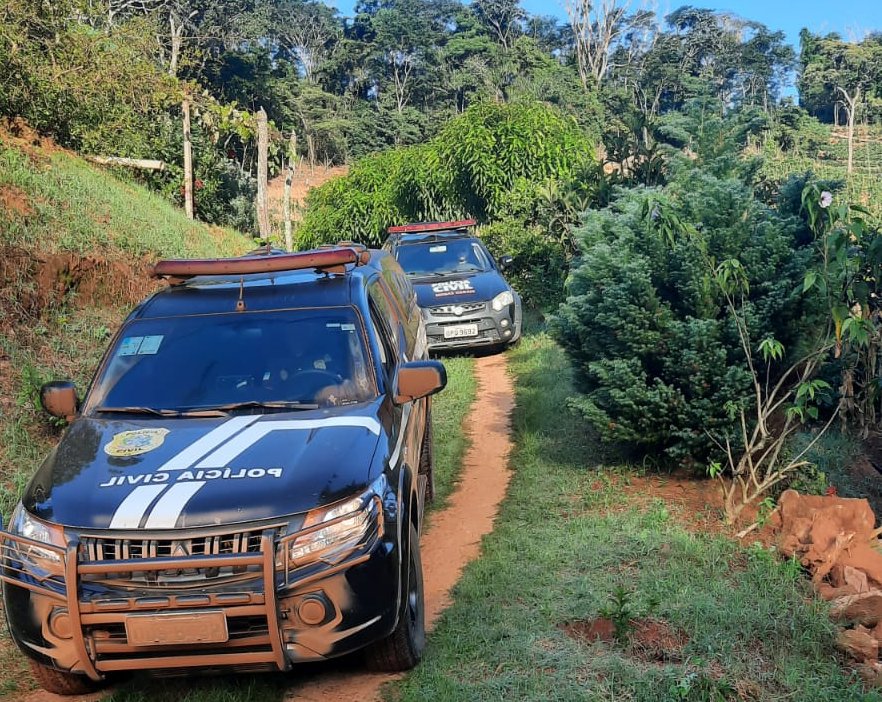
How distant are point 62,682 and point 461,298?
9.03m

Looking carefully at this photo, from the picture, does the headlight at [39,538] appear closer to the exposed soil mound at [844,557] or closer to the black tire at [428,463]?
the black tire at [428,463]

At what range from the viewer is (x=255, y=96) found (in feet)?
158

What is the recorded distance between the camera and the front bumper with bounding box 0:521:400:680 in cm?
369

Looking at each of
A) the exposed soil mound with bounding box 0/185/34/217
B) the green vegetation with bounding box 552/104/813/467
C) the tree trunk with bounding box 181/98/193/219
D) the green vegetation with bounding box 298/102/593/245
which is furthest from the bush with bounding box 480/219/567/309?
the green vegetation with bounding box 552/104/813/467

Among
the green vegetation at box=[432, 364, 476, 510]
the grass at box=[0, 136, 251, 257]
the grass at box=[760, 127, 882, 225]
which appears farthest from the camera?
the grass at box=[760, 127, 882, 225]

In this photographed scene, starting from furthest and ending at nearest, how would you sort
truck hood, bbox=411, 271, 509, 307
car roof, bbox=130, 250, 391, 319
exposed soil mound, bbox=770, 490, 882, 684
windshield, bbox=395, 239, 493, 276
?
windshield, bbox=395, 239, 493, 276 → truck hood, bbox=411, 271, 509, 307 → car roof, bbox=130, 250, 391, 319 → exposed soil mound, bbox=770, 490, 882, 684

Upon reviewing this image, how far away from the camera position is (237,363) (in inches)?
197

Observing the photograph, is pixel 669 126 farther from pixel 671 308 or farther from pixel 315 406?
pixel 315 406

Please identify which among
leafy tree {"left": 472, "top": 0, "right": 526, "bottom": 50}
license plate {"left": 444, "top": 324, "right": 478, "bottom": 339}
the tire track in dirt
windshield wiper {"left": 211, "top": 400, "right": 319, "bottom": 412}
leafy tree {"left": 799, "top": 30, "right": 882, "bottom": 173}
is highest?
leafy tree {"left": 472, "top": 0, "right": 526, "bottom": 50}

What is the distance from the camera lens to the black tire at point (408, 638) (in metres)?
4.25

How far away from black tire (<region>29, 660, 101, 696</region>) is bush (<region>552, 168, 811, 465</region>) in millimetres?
3859

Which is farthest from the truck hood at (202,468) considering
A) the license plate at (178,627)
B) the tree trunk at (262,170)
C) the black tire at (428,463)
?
the tree trunk at (262,170)

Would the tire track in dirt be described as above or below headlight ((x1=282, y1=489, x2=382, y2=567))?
below

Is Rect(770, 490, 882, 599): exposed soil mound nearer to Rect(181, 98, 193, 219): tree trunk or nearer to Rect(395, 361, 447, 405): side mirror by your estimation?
Rect(395, 361, 447, 405): side mirror
